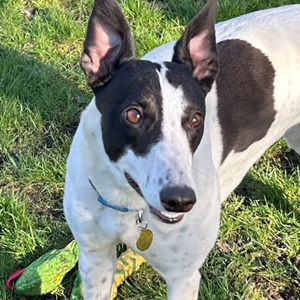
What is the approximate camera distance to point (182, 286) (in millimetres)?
3533

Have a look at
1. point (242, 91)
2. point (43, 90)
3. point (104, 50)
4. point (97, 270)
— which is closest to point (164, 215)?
point (104, 50)

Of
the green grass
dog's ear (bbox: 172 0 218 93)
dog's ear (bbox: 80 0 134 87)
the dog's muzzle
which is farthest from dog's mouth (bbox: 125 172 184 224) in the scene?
the green grass

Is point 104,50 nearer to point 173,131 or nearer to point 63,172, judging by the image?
point 173,131

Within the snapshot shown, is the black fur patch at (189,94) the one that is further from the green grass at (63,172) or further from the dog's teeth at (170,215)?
the green grass at (63,172)

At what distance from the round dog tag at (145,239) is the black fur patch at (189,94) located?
1.59ft

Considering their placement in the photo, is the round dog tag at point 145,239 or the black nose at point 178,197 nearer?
the black nose at point 178,197

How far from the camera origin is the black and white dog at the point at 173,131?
2961 mm

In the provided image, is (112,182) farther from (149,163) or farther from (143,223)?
(149,163)

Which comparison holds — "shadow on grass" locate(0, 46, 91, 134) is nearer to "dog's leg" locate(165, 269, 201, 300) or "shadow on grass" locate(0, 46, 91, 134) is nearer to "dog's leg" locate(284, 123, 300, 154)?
"dog's leg" locate(284, 123, 300, 154)

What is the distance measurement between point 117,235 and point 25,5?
3.16 meters

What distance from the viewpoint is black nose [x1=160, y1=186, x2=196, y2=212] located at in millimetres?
2734

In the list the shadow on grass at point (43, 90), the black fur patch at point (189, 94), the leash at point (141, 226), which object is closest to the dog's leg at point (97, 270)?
the leash at point (141, 226)

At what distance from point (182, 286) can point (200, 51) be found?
112 cm

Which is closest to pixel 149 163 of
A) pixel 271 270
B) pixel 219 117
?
pixel 219 117
